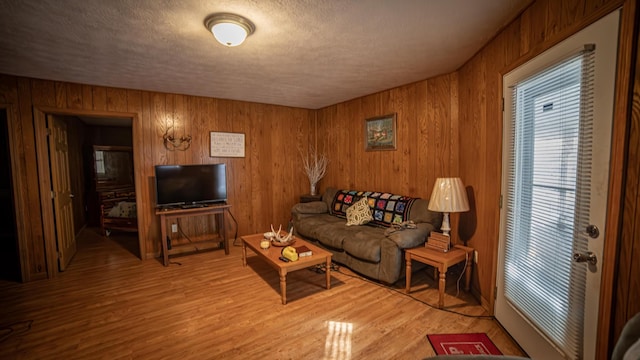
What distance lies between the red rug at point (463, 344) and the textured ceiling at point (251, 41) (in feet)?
7.64

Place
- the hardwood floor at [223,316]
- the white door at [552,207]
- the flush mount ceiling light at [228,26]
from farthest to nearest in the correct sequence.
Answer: the hardwood floor at [223,316]
the flush mount ceiling light at [228,26]
the white door at [552,207]

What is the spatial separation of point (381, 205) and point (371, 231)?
488 mm

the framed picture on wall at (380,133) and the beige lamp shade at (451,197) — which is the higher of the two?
the framed picture on wall at (380,133)

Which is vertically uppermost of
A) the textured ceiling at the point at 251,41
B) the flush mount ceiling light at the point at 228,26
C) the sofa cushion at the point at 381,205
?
the textured ceiling at the point at 251,41

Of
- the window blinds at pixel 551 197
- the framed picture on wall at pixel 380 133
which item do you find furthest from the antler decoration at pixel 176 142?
the window blinds at pixel 551 197

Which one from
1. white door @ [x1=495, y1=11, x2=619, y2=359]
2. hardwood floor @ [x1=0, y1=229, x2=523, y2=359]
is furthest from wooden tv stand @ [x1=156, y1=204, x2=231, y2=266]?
white door @ [x1=495, y1=11, x2=619, y2=359]

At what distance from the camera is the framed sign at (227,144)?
14.0 feet

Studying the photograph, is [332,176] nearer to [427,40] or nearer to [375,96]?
[375,96]

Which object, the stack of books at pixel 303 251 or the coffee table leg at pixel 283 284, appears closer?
the coffee table leg at pixel 283 284

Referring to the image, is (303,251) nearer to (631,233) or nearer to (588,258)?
(588,258)

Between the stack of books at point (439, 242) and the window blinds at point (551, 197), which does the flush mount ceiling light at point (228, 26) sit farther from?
the stack of books at point (439, 242)

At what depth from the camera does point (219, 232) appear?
438cm

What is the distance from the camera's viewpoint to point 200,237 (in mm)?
4223

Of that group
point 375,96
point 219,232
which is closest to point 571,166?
point 375,96
